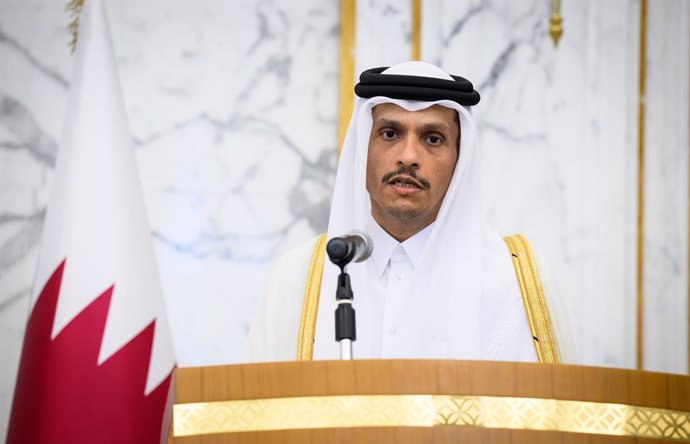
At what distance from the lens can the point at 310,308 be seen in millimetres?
2680

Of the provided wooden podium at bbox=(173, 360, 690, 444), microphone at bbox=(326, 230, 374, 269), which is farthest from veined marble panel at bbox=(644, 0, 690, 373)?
wooden podium at bbox=(173, 360, 690, 444)

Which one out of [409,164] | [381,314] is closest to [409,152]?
[409,164]

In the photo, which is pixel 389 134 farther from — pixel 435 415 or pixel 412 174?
pixel 435 415

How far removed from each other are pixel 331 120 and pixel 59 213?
1.26 meters

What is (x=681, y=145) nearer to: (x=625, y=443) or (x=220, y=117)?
(x=220, y=117)

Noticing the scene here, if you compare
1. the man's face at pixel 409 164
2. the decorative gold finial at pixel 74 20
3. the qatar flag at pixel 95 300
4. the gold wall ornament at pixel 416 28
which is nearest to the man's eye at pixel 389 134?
the man's face at pixel 409 164

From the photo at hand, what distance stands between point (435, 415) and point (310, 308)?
116cm

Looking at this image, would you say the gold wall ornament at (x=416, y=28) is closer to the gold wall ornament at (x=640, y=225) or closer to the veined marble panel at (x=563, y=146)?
the veined marble panel at (x=563, y=146)

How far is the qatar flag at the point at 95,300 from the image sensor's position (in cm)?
279

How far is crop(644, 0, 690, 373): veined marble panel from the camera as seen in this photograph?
3.86 meters

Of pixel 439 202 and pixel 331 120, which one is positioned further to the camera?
pixel 331 120

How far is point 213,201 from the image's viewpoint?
3.70 meters

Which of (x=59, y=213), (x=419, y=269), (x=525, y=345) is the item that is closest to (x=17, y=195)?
(x=59, y=213)

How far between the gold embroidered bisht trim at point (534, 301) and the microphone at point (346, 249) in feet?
2.79
